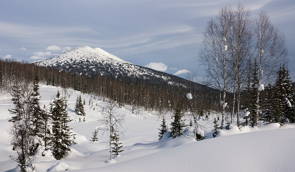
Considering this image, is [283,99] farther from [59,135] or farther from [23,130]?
[23,130]

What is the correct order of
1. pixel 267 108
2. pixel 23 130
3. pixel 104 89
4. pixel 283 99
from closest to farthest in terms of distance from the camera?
pixel 23 130 < pixel 283 99 < pixel 267 108 < pixel 104 89

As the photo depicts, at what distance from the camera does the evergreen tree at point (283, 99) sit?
2614cm

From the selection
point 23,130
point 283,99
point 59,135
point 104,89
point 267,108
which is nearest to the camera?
point 23,130

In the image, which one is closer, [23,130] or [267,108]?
[23,130]

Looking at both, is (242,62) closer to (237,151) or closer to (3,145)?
(237,151)

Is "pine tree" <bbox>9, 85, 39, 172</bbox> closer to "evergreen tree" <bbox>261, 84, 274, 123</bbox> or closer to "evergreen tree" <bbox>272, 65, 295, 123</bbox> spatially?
"evergreen tree" <bbox>272, 65, 295, 123</bbox>

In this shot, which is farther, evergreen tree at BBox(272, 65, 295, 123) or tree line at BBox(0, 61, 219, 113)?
tree line at BBox(0, 61, 219, 113)

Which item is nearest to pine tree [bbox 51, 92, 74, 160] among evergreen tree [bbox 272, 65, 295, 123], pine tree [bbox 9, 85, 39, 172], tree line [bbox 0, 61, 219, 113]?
pine tree [bbox 9, 85, 39, 172]

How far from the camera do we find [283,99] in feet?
88.6

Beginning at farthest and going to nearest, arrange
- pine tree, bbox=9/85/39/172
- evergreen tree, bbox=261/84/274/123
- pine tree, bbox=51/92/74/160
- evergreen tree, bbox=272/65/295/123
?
evergreen tree, bbox=261/84/274/123 < evergreen tree, bbox=272/65/295/123 < pine tree, bbox=51/92/74/160 < pine tree, bbox=9/85/39/172

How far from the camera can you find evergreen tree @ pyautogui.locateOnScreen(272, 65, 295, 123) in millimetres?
26144

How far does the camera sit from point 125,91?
108m

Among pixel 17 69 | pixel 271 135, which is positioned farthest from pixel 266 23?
pixel 17 69

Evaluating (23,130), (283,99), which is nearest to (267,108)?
(283,99)
